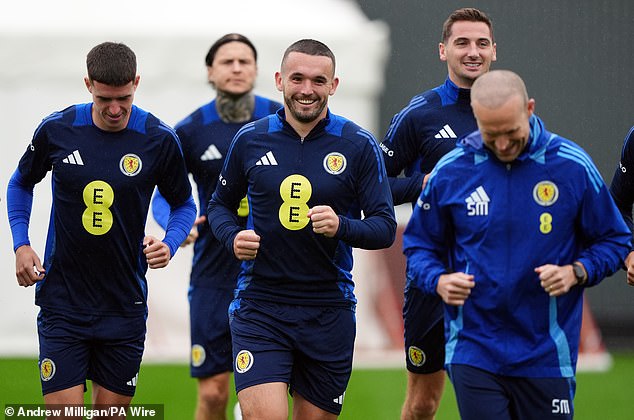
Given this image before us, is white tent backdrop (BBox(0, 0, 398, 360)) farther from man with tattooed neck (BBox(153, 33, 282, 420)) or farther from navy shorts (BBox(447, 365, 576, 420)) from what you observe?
navy shorts (BBox(447, 365, 576, 420))

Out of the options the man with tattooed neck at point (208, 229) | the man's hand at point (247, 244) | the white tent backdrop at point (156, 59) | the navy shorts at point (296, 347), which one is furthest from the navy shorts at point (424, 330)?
the white tent backdrop at point (156, 59)

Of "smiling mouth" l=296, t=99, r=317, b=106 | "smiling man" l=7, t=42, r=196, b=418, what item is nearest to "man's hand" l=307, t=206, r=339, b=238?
"smiling mouth" l=296, t=99, r=317, b=106

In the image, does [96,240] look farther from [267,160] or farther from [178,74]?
[178,74]

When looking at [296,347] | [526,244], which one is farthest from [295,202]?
[526,244]

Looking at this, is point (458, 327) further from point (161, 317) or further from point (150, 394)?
point (161, 317)

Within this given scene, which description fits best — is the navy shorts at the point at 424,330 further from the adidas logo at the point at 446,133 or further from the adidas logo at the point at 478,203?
the adidas logo at the point at 478,203

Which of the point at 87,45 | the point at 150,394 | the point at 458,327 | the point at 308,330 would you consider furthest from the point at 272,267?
the point at 87,45

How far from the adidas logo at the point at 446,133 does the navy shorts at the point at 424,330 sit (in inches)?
36.3

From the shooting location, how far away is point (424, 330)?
7.12 meters

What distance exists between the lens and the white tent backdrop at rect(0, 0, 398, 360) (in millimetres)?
12859

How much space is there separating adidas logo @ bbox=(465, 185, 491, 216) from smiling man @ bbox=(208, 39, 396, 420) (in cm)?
84

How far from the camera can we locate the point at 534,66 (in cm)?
1568

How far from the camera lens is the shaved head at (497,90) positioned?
5.11 meters

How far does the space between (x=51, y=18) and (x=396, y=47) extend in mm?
5254
